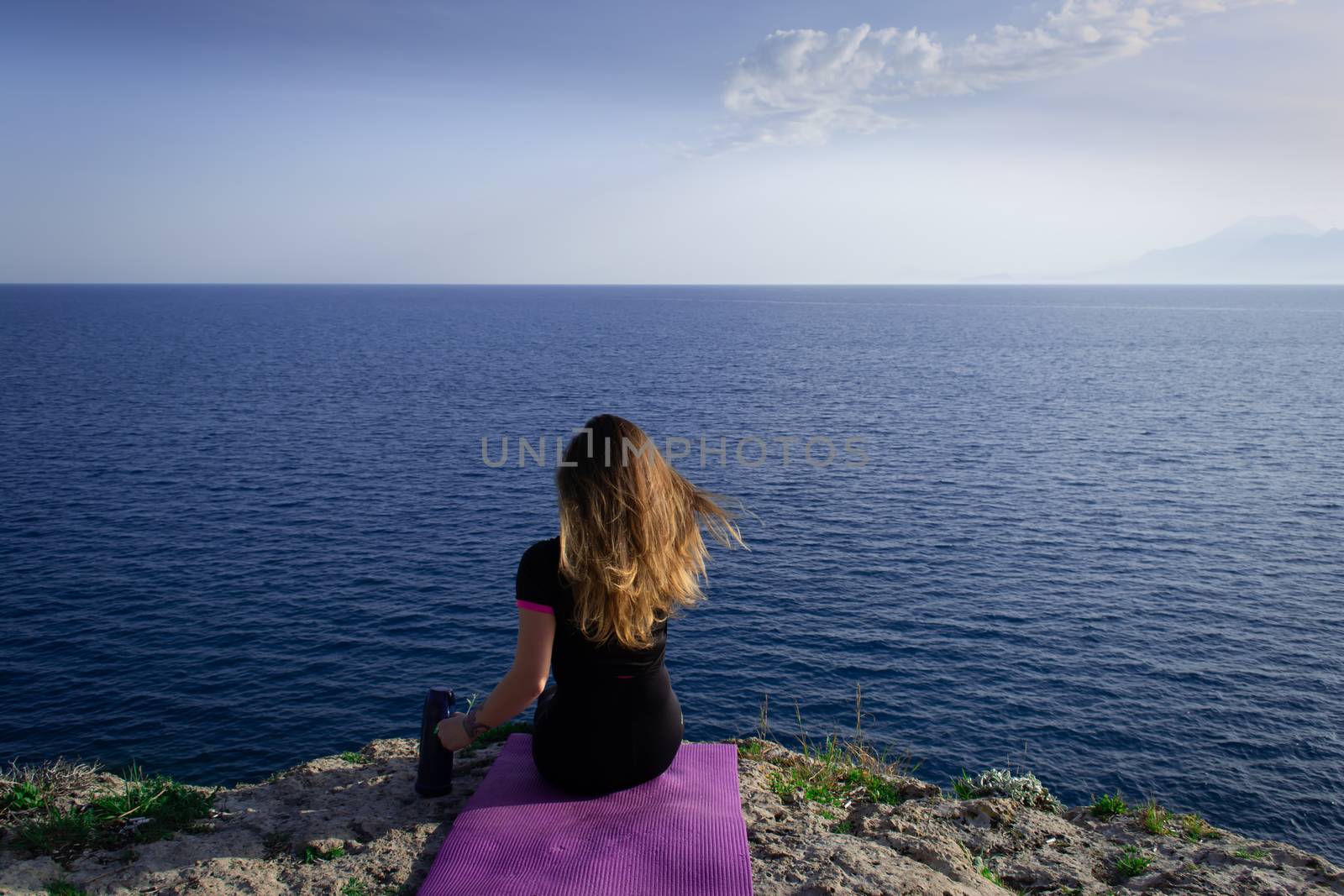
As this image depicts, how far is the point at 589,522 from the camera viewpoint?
628 centimetres

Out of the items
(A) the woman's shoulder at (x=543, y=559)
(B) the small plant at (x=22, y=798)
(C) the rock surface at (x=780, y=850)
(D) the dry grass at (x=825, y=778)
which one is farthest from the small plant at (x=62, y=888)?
(D) the dry grass at (x=825, y=778)

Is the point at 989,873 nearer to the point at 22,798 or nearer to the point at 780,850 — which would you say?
the point at 780,850

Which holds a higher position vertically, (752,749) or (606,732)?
(606,732)

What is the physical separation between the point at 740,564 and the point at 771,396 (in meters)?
46.1

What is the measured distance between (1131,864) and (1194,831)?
1963 mm

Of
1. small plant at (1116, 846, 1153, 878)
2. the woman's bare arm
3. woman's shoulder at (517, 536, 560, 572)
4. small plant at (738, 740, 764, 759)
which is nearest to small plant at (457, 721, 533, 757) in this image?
the woman's bare arm

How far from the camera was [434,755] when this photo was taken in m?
7.77

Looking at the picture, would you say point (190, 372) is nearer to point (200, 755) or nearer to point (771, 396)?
point (771, 396)

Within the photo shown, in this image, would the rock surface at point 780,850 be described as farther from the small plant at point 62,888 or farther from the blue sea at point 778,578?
the blue sea at point 778,578

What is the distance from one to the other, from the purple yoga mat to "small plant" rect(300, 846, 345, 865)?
912mm

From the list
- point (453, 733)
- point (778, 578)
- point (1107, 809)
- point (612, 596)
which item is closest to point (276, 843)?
point (453, 733)

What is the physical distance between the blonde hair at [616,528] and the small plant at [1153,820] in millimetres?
5796

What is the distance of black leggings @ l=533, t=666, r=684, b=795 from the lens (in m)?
6.74

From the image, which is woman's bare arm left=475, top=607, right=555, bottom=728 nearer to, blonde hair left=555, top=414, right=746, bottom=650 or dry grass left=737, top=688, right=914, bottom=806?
blonde hair left=555, top=414, right=746, bottom=650
